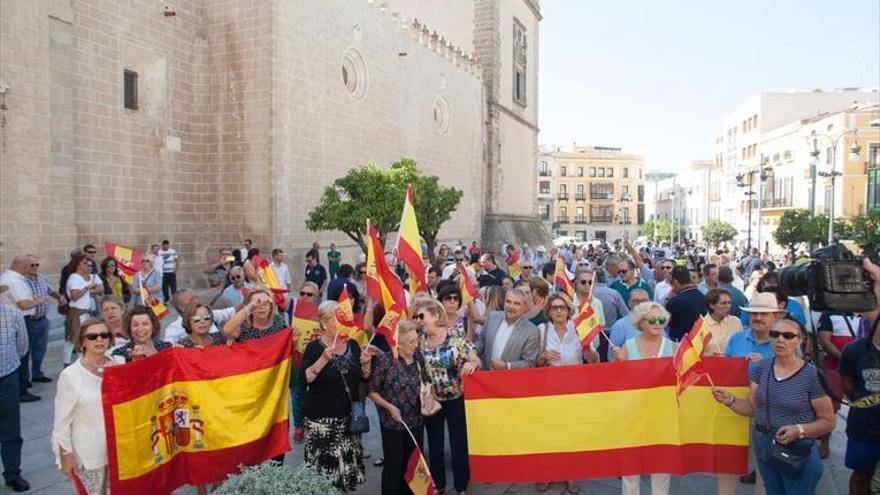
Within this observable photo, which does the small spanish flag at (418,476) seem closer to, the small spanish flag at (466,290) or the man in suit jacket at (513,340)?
the man in suit jacket at (513,340)

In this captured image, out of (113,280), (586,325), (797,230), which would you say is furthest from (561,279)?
(797,230)

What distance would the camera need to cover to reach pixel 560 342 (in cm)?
539

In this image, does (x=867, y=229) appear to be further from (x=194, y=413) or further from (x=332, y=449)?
(x=194, y=413)

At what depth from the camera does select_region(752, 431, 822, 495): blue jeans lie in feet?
13.1

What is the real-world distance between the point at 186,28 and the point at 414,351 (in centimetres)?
1535

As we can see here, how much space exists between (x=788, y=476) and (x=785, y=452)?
0.66ft

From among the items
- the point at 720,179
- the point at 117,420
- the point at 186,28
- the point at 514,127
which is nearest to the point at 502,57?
the point at 514,127

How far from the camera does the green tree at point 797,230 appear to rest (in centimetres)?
2928

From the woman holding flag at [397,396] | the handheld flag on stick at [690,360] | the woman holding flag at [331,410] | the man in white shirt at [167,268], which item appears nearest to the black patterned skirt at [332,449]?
the woman holding flag at [331,410]

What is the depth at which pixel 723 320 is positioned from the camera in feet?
19.3

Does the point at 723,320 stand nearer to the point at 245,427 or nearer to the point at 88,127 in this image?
the point at 245,427

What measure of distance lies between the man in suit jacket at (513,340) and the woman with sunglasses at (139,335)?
2.61 metres

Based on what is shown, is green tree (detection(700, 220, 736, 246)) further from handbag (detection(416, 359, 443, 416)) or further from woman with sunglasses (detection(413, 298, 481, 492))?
handbag (detection(416, 359, 443, 416))

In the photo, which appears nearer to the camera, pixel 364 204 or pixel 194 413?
pixel 194 413
